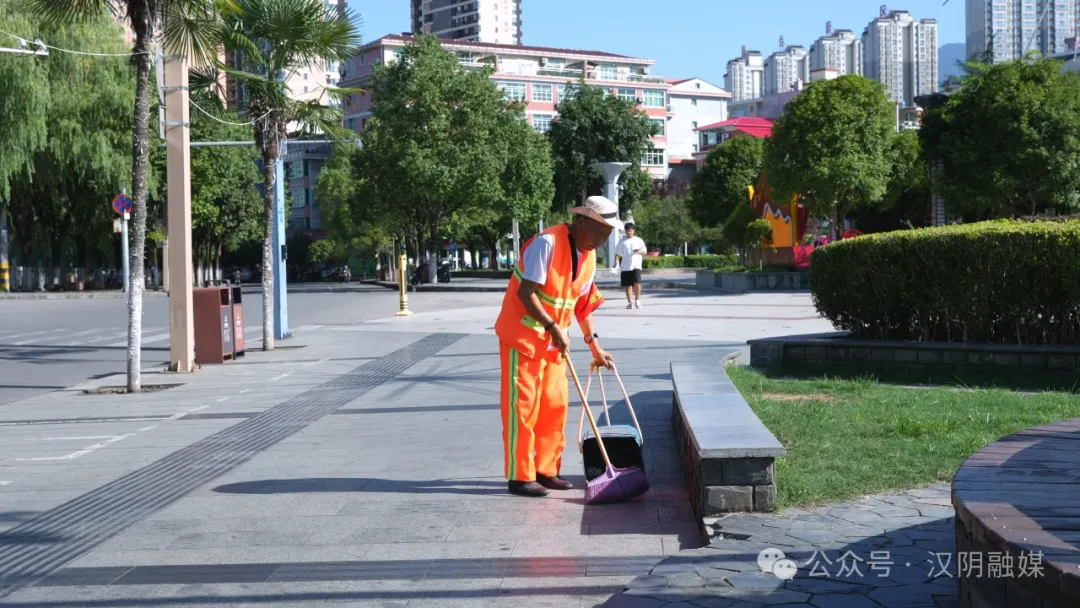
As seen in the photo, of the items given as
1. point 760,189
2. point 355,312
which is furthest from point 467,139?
point 355,312

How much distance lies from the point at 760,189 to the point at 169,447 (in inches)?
1366

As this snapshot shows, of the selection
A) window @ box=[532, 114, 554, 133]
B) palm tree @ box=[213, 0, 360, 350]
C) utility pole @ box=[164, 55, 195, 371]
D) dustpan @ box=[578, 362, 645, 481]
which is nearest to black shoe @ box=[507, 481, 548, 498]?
dustpan @ box=[578, 362, 645, 481]

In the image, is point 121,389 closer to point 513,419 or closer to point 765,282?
point 513,419

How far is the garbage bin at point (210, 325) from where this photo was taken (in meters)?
15.8

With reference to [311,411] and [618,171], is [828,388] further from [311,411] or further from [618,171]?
[618,171]

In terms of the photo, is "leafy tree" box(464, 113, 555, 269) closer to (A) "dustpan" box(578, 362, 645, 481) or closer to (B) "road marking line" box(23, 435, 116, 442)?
(B) "road marking line" box(23, 435, 116, 442)

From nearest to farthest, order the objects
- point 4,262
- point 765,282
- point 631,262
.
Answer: point 631,262, point 765,282, point 4,262

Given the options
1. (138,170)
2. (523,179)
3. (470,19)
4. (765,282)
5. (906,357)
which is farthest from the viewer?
(470,19)

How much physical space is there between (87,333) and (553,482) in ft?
63.0

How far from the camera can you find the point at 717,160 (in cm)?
7056

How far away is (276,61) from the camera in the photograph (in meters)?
16.9

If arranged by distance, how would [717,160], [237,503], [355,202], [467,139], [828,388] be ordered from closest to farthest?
[237,503]
[828,388]
[467,139]
[355,202]
[717,160]

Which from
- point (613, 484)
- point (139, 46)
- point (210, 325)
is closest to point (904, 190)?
point (210, 325)

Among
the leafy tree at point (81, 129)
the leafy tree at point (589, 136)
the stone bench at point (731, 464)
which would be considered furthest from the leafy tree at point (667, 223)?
the stone bench at point (731, 464)
